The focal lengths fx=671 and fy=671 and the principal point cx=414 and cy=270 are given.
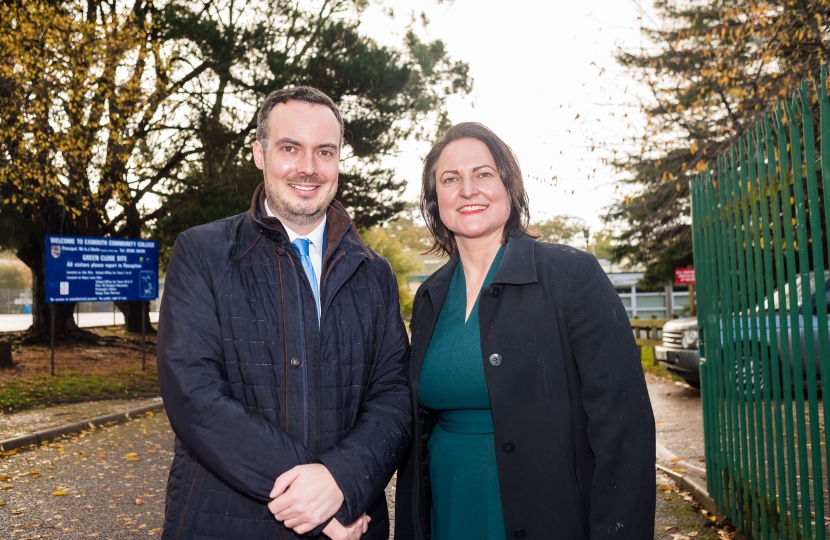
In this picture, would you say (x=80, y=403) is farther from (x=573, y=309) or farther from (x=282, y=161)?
(x=573, y=309)

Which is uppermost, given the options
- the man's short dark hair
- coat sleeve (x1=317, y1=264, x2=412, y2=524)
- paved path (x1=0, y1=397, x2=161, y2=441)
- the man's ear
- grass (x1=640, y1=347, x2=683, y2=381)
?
the man's short dark hair

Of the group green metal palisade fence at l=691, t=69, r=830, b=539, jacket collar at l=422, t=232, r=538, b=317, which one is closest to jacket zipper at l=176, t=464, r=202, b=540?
jacket collar at l=422, t=232, r=538, b=317

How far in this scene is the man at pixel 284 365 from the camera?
2059mm

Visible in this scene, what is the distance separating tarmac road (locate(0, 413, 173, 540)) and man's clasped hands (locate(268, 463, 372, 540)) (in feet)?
11.1

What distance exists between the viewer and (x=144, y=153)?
62.9ft

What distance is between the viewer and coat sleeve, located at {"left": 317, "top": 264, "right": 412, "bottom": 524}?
2.12 m

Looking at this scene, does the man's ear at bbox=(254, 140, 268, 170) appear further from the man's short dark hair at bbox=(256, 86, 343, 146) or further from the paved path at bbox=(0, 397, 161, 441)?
the paved path at bbox=(0, 397, 161, 441)

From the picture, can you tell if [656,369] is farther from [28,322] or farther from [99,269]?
[28,322]

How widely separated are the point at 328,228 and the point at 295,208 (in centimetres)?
17

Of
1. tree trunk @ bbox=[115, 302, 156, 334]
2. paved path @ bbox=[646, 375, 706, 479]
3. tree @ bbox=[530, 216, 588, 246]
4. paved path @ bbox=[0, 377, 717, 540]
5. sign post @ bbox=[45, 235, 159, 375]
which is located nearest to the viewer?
paved path @ bbox=[0, 377, 717, 540]

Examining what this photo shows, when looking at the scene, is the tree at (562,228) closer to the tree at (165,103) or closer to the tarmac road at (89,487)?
the tree at (165,103)

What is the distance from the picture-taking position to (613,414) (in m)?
2.13

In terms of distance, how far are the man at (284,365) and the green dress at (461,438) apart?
0.49ft

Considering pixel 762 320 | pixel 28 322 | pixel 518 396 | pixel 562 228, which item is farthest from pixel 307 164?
pixel 562 228
